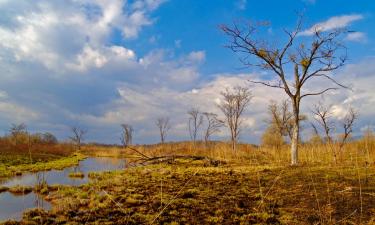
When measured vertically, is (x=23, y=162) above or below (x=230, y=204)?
below

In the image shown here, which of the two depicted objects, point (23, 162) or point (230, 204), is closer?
point (230, 204)

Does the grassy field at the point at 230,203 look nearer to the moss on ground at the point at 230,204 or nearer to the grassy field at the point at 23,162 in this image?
the moss on ground at the point at 230,204

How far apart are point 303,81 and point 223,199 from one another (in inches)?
396

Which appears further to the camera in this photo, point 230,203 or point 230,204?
point 230,203

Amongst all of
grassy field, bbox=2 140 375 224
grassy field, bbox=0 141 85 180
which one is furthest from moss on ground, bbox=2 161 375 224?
grassy field, bbox=0 141 85 180

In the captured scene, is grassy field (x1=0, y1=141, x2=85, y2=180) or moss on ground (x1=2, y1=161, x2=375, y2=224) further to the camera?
grassy field (x1=0, y1=141, x2=85, y2=180)

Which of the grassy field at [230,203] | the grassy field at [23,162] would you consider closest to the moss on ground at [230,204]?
the grassy field at [230,203]

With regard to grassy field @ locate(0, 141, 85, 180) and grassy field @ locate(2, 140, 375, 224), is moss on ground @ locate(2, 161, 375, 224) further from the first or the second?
grassy field @ locate(0, 141, 85, 180)

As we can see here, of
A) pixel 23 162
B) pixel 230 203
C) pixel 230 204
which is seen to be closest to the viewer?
pixel 230 204

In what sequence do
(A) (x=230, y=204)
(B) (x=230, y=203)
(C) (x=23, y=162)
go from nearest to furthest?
(A) (x=230, y=204)
(B) (x=230, y=203)
(C) (x=23, y=162)

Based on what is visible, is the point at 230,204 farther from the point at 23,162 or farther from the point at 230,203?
the point at 23,162

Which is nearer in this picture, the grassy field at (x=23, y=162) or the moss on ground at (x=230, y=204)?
the moss on ground at (x=230, y=204)

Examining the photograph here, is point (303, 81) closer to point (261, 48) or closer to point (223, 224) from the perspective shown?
point (261, 48)

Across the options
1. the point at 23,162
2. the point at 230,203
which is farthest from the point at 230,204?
the point at 23,162
